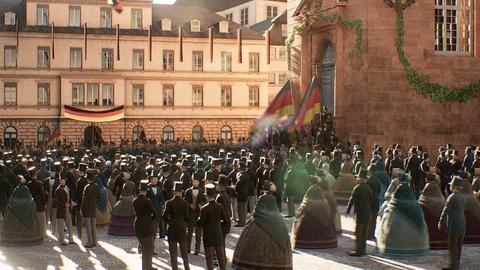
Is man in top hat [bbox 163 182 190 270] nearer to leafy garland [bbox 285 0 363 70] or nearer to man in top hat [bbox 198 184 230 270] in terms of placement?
man in top hat [bbox 198 184 230 270]

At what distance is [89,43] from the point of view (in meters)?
59.9

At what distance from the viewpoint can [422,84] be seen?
31938 mm

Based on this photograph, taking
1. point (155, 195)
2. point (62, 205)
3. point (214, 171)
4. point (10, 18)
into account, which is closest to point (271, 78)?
point (10, 18)

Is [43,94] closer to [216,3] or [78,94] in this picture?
[78,94]

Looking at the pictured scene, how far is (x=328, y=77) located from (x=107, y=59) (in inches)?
1148

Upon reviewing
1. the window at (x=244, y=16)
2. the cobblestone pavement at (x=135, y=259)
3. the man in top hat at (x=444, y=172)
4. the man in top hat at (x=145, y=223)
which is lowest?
the cobblestone pavement at (x=135, y=259)

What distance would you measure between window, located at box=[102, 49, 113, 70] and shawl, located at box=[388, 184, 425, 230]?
4761 centimetres

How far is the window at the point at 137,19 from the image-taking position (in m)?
61.9

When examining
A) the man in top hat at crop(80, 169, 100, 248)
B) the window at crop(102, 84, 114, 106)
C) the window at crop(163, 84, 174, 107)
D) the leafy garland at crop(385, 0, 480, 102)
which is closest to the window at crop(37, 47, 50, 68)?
the window at crop(102, 84, 114, 106)

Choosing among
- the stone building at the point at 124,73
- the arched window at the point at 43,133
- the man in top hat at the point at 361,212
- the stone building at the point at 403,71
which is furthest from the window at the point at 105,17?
the man in top hat at the point at 361,212

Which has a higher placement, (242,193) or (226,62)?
(226,62)

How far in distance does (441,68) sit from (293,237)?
1839 cm

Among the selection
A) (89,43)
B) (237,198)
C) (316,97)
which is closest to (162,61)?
(89,43)

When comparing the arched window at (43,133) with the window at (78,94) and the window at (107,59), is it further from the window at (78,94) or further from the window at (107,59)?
the window at (107,59)
